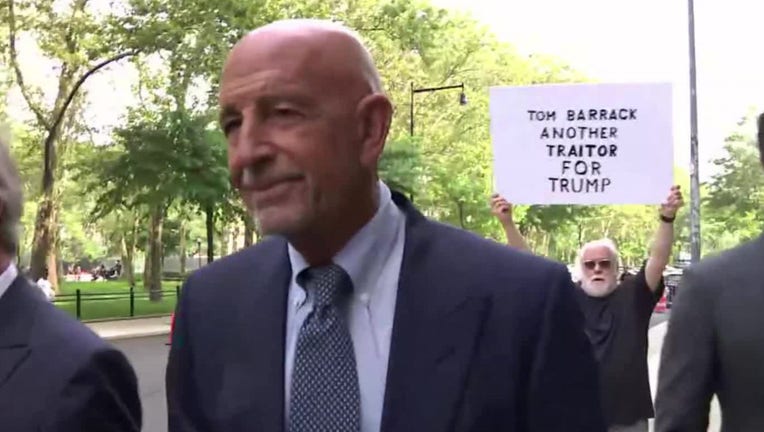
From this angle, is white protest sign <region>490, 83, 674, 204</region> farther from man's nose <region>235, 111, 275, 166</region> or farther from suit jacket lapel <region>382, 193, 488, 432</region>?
man's nose <region>235, 111, 275, 166</region>

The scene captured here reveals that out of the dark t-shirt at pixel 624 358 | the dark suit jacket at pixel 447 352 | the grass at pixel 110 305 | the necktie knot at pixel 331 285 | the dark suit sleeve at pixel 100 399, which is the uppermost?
the necktie knot at pixel 331 285

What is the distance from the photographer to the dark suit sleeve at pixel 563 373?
1976mm

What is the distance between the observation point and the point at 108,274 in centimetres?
8950

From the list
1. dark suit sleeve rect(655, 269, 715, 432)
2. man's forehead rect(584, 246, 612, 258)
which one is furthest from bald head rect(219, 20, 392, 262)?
man's forehead rect(584, 246, 612, 258)

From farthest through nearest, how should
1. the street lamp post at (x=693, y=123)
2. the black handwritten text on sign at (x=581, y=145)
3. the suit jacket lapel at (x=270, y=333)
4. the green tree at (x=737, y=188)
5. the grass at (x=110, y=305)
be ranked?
the green tree at (x=737, y=188) → the grass at (x=110, y=305) → the street lamp post at (x=693, y=123) → the black handwritten text on sign at (x=581, y=145) → the suit jacket lapel at (x=270, y=333)

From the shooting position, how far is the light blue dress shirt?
2.02 meters

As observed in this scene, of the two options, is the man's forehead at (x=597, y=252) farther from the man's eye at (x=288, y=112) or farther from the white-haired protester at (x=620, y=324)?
the man's eye at (x=288, y=112)

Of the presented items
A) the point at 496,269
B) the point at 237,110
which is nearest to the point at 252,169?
the point at 237,110

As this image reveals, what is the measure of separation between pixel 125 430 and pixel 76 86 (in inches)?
1017

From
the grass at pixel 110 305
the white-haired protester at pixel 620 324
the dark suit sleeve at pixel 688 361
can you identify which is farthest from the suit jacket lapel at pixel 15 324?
the grass at pixel 110 305

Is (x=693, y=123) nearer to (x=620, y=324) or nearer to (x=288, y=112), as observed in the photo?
(x=620, y=324)

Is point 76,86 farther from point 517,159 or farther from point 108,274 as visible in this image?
point 108,274

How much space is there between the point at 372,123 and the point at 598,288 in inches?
152

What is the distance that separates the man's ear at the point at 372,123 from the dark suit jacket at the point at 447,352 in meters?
0.22
